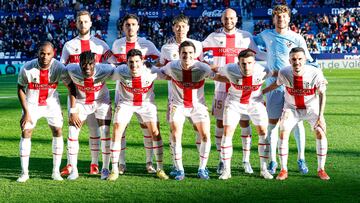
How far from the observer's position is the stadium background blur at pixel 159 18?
3906 cm

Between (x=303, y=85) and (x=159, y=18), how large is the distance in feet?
114

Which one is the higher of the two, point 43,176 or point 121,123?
point 121,123

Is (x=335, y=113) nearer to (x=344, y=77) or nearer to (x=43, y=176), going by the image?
(x=43, y=176)

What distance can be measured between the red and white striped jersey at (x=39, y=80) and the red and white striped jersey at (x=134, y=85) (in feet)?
2.43

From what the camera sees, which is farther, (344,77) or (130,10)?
(130,10)

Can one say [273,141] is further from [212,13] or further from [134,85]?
[212,13]

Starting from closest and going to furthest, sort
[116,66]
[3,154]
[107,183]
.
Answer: [107,183] → [116,66] → [3,154]

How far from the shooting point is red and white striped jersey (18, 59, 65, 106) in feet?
24.1

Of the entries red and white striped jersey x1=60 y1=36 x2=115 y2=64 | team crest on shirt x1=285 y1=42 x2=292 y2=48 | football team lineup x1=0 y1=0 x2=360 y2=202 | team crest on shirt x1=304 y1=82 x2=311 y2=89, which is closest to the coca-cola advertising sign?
football team lineup x1=0 y1=0 x2=360 y2=202

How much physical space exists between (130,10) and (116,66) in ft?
115

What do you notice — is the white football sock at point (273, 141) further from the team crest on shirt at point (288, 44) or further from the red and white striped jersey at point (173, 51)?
the red and white striped jersey at point (173, 51)

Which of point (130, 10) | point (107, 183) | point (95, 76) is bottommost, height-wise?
point (107, 183)

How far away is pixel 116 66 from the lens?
793 cm

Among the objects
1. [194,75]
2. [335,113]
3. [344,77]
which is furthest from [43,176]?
[344,77]
